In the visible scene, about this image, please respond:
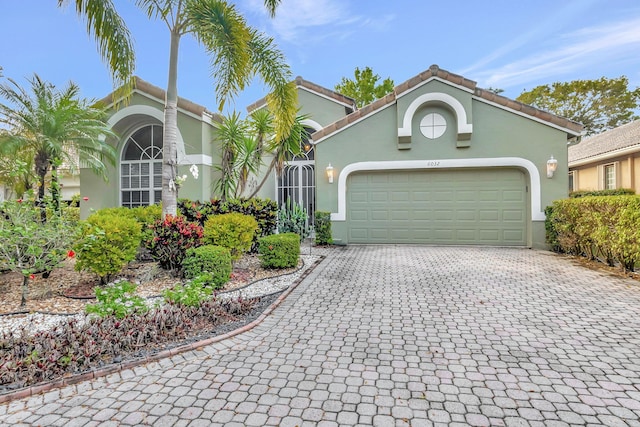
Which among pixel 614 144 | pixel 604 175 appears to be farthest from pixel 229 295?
pixel 604 175

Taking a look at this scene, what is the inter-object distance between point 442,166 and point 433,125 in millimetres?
1349

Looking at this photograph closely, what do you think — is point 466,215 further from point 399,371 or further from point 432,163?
point 399,371

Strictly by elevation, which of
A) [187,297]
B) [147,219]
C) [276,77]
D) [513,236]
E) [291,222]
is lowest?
[187,297]

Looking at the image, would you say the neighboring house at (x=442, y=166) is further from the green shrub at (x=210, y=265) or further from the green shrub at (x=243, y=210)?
the green shrub at (x=210, y=265)

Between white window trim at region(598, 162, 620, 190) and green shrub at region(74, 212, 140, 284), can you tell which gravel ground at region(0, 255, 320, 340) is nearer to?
green shrub at region(74, 212, 140, 284)

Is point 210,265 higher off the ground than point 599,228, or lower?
lower

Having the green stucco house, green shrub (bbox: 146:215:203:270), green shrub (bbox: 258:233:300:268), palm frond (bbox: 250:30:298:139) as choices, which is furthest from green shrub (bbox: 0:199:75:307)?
the green stucco house

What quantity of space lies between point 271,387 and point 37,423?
5.63 feet

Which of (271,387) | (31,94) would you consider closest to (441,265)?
(271,387)

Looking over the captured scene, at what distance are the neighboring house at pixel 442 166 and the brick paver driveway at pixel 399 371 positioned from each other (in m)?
5.28

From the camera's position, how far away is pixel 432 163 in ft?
35.7

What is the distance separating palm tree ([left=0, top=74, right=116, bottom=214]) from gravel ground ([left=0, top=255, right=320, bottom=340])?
6376 mm

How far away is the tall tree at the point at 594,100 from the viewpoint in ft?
83.5

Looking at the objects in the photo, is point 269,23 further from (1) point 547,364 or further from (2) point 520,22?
(1) point 547,364
